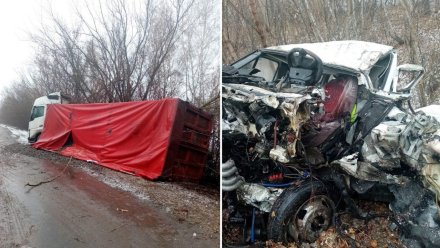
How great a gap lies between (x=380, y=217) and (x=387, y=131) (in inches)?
13.8

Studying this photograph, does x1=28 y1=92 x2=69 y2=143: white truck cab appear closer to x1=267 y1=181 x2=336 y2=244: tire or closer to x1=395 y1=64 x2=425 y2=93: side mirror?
x1=267 y1=181 x2=336 y2=244: tire

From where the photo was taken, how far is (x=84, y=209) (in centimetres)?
97

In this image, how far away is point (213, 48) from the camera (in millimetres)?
1106

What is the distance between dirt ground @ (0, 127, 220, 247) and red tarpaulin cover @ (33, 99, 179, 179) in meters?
0.08

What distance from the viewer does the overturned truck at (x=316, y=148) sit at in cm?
122

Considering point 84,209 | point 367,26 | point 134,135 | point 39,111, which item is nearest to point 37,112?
point 39,111

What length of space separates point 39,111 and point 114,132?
0.38 meters

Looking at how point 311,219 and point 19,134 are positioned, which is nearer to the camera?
point 19,134

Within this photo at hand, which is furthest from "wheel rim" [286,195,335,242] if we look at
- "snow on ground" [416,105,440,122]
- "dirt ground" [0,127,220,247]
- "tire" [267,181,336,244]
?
"snow on ground" [416,105,440,122]

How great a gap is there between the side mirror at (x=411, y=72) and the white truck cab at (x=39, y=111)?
1.33m

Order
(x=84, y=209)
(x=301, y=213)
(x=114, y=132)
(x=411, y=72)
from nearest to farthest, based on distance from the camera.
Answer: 1. (x=84, y=209)
2. (x=301, y=213)
3. (x=114, y=132)
4. (x=411, y=72)

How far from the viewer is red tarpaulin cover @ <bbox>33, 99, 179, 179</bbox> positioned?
1.14m

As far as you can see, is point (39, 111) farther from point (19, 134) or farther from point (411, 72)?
point (411, 72)

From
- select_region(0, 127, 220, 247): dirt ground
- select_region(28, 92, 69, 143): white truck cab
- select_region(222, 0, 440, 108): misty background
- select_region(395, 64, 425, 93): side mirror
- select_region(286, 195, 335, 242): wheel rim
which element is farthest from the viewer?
select_region(395, 64, 425, 93): side mirror
